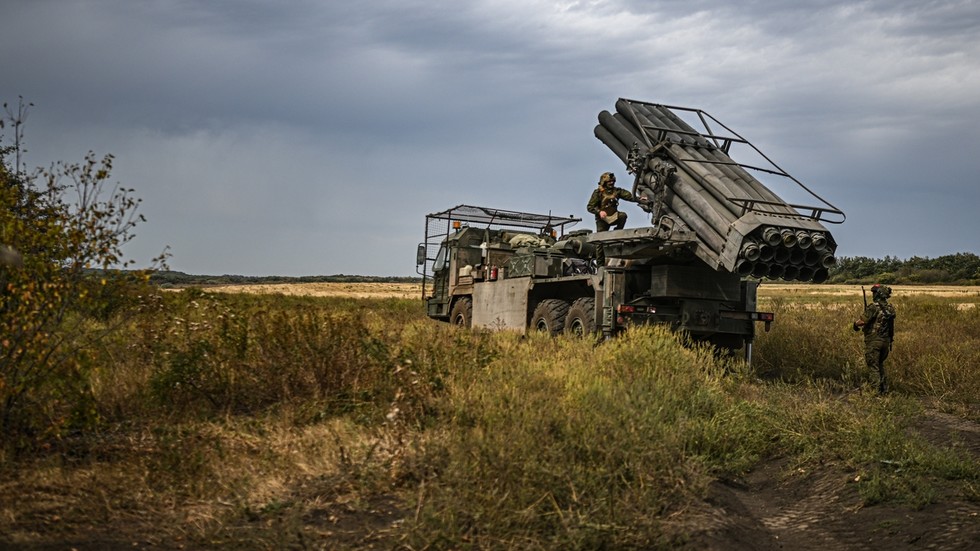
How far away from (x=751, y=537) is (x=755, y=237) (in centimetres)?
540

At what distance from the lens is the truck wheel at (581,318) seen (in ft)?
42.7

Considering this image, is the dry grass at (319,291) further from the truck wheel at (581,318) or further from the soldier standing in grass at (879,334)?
the soldier standing in grass at (879,334)

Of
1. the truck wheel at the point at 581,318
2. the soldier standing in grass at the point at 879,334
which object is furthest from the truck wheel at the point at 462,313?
the soldier standing in grass at the point at 879,334

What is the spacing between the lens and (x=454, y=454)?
18.8ft

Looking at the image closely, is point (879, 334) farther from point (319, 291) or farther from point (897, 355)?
point (319, 291)

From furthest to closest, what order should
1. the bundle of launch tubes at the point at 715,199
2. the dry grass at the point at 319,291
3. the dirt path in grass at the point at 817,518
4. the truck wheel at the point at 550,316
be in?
the dry grass at the point at 319,291 → the truck wheel at the point at 550,316 → the bundle of launch tubes at the point at 715,199 → the dirt path in grass at the point at 817,518

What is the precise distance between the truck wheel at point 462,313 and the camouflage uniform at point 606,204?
415cm

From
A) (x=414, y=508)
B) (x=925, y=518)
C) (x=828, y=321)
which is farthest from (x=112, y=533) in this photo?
(x=828, y=321)

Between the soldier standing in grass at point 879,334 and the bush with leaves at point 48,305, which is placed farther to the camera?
the soldier standing in grass at point 879,334

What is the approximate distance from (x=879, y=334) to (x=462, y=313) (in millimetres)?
8852

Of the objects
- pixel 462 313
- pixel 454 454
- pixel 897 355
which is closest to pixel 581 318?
pixel 897 355

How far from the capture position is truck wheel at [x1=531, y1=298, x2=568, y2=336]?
14.0m

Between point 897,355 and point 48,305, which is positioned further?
point 897,355

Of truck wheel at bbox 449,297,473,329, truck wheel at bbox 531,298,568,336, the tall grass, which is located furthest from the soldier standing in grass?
truck wheel at bbox 449,297,473,329
